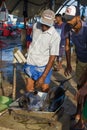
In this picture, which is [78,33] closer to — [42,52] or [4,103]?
[42,52]

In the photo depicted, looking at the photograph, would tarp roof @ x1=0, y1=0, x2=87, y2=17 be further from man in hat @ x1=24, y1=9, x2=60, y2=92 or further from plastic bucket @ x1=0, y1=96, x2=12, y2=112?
plastic bucket @ x1=0, y1=96, x2=12, y2=112

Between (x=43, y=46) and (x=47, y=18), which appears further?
(x=43, y=46)

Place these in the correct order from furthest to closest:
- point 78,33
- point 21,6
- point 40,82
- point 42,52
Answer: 1. point 21,6
2. point 42,52
3. point 78,33
4. point 40,82

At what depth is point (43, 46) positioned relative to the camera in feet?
20.3

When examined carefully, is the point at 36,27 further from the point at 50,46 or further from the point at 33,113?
the point at 33,113

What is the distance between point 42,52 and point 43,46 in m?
0.11

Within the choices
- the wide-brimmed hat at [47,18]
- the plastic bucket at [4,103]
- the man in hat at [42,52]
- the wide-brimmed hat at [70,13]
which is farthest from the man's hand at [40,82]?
the wide-brimmed hat at [70,13]

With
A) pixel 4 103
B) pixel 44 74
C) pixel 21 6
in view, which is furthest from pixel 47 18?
pixel 21 6

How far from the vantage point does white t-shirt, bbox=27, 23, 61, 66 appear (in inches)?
242

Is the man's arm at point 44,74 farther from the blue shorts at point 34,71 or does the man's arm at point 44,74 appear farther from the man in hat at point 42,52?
the blue shorts at point 34,71

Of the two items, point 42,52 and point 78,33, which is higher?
point 78,33

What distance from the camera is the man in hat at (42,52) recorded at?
19.8ft

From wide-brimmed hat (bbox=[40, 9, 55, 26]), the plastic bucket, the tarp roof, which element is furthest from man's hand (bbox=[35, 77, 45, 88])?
the tarp roof

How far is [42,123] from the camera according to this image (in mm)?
5137
